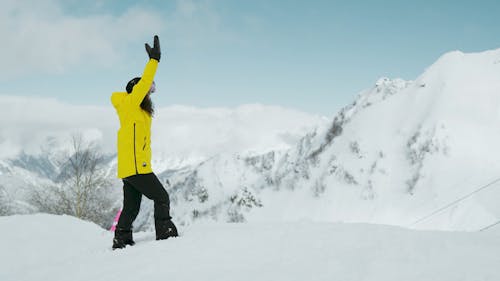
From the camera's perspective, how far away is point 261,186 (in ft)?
245

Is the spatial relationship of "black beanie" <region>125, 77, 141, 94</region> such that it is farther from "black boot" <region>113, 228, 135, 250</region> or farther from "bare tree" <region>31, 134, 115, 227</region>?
"bare tree" <region>31, 134, 115, 227</region>

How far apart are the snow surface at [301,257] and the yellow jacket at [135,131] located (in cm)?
100

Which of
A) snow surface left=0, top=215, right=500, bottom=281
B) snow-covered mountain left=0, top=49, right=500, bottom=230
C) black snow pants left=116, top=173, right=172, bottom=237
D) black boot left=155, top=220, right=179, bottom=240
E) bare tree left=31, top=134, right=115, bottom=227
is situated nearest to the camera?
snow surface left=0, top=215, right=500, bottom=281

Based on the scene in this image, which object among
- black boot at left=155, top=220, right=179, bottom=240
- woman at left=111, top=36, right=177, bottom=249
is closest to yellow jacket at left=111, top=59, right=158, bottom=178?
woman at left=111, top=36, right=177, bottom=249

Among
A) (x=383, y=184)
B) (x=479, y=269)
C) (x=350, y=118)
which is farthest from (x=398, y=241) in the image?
(x=350, y=118)

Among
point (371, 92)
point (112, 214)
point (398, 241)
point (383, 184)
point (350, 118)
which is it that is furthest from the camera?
point (371, 92)

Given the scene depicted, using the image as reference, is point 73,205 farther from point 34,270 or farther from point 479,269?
point 479,269

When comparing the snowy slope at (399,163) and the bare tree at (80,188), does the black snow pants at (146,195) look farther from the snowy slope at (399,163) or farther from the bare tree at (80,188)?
the snowy slope at (399,163)

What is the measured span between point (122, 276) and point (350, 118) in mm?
66548

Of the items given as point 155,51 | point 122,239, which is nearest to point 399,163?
point 122,239

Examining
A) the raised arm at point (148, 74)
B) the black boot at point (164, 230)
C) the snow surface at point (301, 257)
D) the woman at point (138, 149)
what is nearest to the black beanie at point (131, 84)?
the woman at point (138, 149)

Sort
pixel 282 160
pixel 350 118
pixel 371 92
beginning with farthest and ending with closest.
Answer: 1. pixel 282 160
2. pixel 371 92
3. pixel 350 118

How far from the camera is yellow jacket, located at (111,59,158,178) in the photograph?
5.02m

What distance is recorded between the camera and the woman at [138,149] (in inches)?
198
